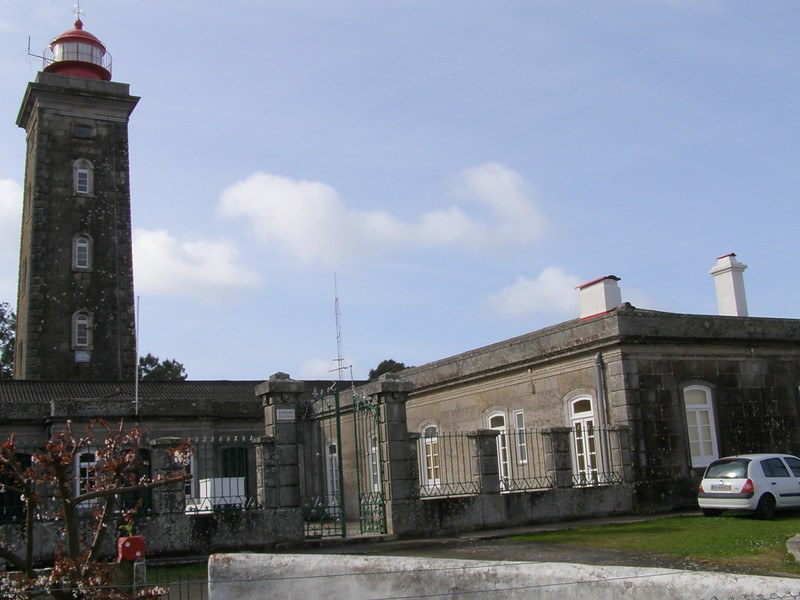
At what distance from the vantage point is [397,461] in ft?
51.6

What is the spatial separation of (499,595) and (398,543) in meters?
8.80

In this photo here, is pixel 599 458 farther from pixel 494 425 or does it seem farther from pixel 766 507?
pixel 494 425

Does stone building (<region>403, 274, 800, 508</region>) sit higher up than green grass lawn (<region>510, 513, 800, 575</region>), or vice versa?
stone building (<region>403, 274, 800, 508</region>)

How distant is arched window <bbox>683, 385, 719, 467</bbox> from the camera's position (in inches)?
736

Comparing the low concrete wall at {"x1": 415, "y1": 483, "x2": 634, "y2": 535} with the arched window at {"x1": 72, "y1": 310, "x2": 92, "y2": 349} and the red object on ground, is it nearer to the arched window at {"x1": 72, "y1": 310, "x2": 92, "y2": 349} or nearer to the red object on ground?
the red object on ground

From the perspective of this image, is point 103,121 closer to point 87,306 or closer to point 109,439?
point 87,306

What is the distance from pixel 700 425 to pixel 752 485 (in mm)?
3152

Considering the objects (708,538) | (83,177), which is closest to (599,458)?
(708,538)

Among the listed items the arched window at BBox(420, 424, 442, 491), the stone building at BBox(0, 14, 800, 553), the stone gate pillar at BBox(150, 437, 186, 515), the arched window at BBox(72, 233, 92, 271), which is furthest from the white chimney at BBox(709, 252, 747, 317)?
the arched window at BBox(72, 233, 92, 271)

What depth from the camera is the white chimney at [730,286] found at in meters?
21.5

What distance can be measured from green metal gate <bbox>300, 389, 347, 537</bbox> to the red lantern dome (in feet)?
65.2

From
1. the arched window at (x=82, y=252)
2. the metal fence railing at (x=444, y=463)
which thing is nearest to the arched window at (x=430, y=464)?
the metal fence railing at (x=444, y=463)

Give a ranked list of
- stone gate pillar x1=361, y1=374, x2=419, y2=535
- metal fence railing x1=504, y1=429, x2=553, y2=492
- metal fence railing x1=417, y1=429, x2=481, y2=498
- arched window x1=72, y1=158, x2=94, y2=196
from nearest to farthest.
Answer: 1. stone gate pillar x1=361, y1=374, x2=419, y2=535
2. metal fence railing x1=504, y1=429, x2=553, y2=492
3. metal fence railing x1=417, y1=429, x2=481, y2=498
4. arched window x1=72, y1=158, x2=94, y2=196

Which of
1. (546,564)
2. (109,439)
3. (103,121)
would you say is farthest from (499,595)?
(103,121)
